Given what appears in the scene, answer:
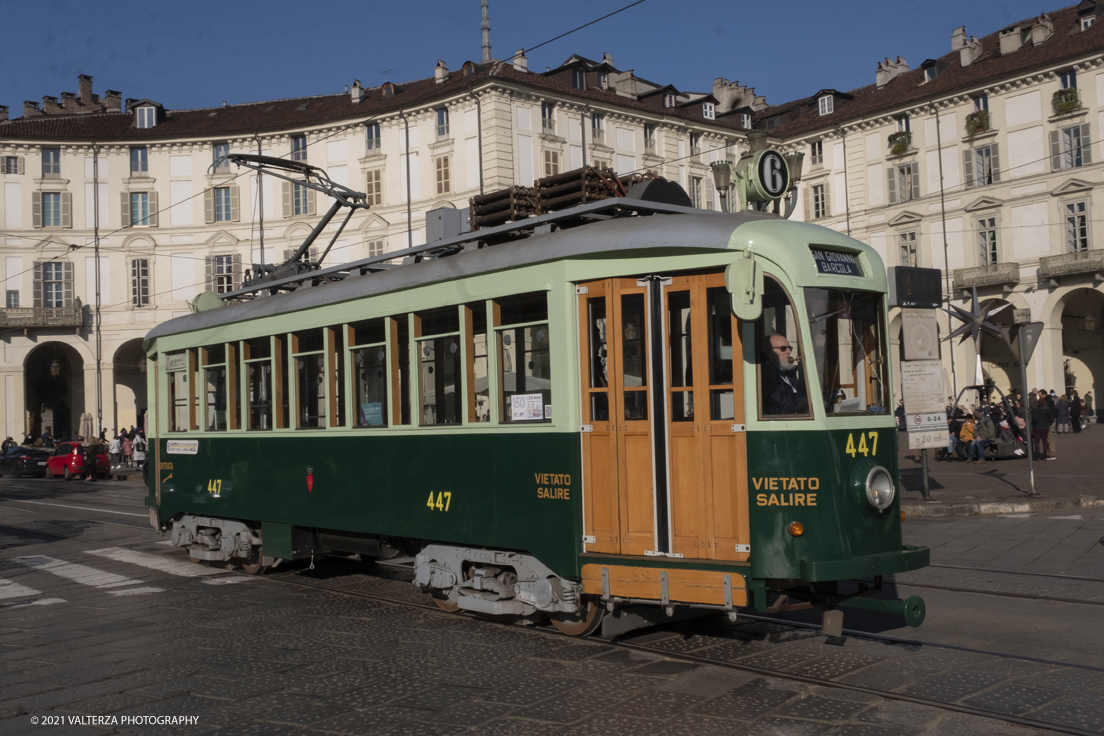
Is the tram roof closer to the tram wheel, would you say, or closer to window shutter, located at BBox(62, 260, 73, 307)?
the tram wheel

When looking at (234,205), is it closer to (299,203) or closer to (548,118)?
(299,203)

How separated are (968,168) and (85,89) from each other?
4353cm

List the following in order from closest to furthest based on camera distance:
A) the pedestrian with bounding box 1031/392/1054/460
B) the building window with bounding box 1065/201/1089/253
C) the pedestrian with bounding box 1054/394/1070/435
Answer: the pedestrian with bounding box 1031/392/1054/460
the pedestrian with bounding box 1054/394/1070/435
the building window with bounding box 1065/201/1089/253

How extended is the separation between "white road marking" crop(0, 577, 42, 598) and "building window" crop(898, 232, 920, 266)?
41.3 meters

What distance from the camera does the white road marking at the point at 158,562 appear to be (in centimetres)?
1218

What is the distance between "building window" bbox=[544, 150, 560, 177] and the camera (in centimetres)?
4484

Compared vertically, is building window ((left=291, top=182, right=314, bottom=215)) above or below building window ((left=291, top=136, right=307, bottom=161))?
below

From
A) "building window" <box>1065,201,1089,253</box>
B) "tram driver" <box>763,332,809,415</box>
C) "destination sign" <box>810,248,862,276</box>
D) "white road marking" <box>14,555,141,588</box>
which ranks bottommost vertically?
"white road marking" <box>14,555,141,588</box>

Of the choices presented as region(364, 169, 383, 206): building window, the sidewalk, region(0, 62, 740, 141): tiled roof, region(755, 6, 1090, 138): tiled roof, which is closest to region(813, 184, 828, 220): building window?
region(755, 6, 1090, 138): tiled roof

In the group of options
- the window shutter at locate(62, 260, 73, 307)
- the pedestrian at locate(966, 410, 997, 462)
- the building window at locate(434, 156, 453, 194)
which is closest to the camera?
the pedestrian at locate(966, 410, 997, 462)

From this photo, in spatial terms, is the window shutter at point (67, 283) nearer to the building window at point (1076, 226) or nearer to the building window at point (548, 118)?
the building window at point (548, 118)

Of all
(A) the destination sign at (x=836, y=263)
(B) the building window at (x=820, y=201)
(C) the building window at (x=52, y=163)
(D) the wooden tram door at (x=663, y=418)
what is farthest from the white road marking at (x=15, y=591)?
(B) the building window at (x=820, y=201)

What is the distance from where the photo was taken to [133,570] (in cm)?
1249

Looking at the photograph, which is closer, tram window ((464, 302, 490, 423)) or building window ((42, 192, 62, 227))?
tram window ((464, 302, 490, 423))
